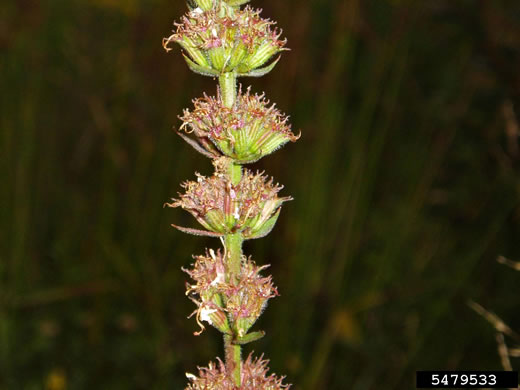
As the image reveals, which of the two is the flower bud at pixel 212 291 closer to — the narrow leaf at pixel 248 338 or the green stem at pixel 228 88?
the narrow leaf at pixel 248 338

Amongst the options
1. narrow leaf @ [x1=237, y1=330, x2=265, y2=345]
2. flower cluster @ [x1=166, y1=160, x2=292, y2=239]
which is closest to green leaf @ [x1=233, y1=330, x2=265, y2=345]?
narrow leaf @ [x1=237, y1=330, x2=265, y2=345]

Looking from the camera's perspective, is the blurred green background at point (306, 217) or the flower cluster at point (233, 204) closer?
the flower cluster at point (233, 204)

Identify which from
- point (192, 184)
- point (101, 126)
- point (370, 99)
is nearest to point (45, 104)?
point (101, 126)

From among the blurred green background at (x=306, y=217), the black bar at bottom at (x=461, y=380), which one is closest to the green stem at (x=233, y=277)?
the blurred green background at (x=306, y=217)

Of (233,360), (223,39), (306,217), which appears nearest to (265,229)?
(233,360)

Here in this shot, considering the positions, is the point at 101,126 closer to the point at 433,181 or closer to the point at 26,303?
the point at 26,303

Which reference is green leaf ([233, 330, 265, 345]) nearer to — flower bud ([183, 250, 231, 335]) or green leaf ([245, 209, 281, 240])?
flower bud ([183, 250, 231, 335])
